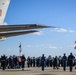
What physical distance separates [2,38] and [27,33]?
3.66m

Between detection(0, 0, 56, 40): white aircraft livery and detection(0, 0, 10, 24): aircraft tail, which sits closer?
detection(0, 0, 56, 40): white aircraft livery

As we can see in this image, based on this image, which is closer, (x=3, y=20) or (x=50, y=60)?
(x=3, y=20)

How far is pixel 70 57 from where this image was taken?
2822 centimetres

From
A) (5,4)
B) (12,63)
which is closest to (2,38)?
(5,4)

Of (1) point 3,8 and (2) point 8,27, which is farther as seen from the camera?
(1) point 3,8

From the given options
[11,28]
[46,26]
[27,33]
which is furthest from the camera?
[27,33]

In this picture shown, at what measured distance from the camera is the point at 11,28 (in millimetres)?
19125

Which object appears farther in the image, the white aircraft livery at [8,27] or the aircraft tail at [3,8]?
the aircraft tail at [3,8]

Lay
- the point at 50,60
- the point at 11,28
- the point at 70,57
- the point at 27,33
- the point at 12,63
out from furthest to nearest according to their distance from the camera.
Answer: the point at 50,60 < the point at 12,63 < the point at 70,57 < the point at 27,33 < the point at 11,28

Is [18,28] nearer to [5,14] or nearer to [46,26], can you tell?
[46,26]

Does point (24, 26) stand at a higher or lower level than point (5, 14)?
lower

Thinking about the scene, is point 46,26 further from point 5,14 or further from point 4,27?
point 5,14

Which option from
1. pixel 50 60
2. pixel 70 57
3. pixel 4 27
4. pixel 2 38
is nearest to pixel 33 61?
pixel 50 60

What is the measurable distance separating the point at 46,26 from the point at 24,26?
1.47 meters
